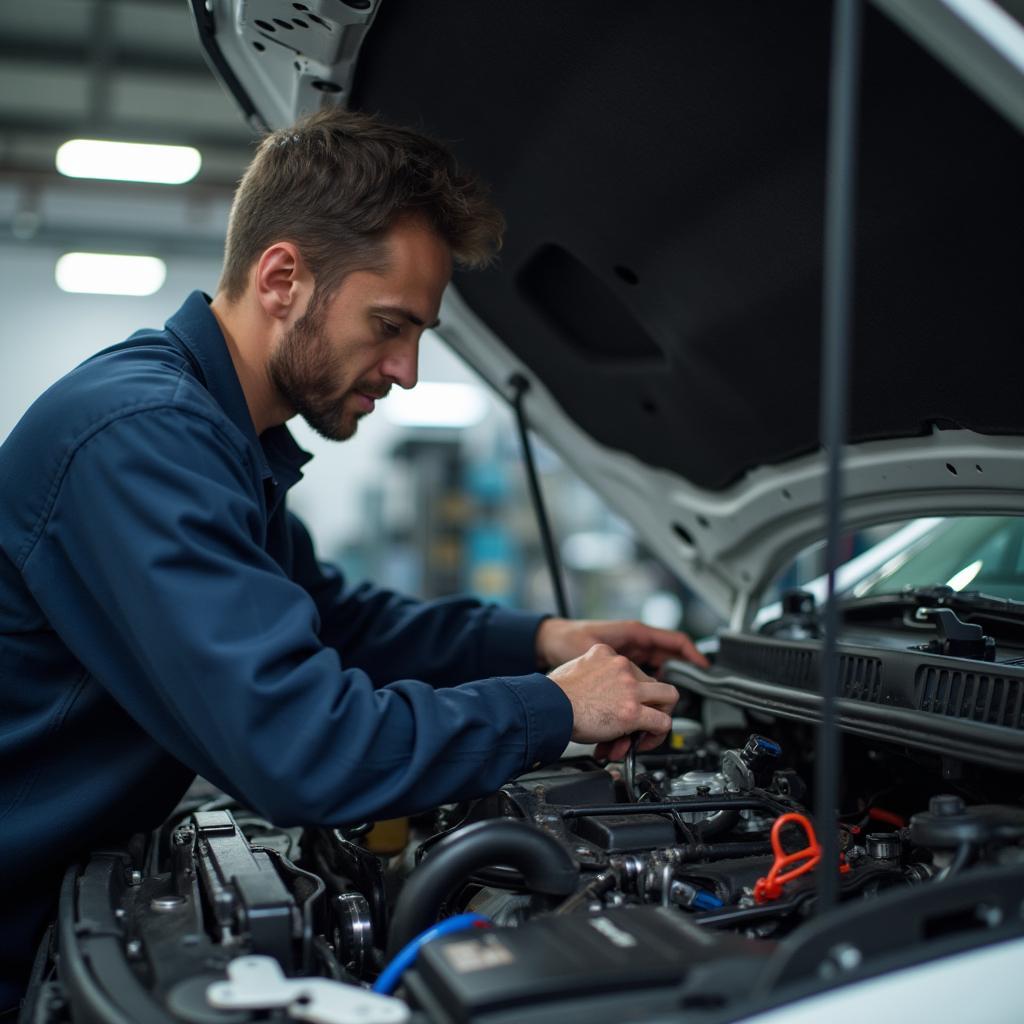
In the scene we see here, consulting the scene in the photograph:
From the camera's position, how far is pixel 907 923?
0.76m

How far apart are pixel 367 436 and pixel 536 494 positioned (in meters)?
6.69

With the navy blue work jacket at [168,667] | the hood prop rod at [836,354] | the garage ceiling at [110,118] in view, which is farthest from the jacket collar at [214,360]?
the garage ceiling at [110,118]

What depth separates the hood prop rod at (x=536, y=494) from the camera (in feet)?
6.50

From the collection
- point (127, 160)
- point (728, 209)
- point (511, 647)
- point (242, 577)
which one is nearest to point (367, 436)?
point (127, 160)

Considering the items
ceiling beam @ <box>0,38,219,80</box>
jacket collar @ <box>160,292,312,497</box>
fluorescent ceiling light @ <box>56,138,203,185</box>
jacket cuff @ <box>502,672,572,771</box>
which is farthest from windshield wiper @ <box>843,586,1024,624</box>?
ceiling beam @ <box>0,38,219,80</box>

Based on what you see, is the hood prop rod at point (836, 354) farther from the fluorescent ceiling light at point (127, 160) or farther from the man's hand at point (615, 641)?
the fluorescent ceiling light at point (127, 160)

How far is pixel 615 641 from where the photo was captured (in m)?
1.82

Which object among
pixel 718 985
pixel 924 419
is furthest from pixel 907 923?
pixel 924 419

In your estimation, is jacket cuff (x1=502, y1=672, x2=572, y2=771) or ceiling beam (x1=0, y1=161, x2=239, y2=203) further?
ceiling beam (x1=0, y1=161, x2=239, y2=203)

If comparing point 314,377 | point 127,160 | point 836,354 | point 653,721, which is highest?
point 127,160

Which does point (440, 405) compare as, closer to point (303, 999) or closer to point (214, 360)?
point (214, 360)

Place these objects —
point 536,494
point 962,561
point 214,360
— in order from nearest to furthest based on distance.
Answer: point 214,360
point 962,561
point 536,494

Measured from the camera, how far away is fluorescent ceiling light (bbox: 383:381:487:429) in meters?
7.81

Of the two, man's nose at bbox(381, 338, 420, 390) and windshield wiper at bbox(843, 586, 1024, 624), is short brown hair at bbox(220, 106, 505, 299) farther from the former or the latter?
windshield wiper at bbox(843, 586, 1024, 624)
